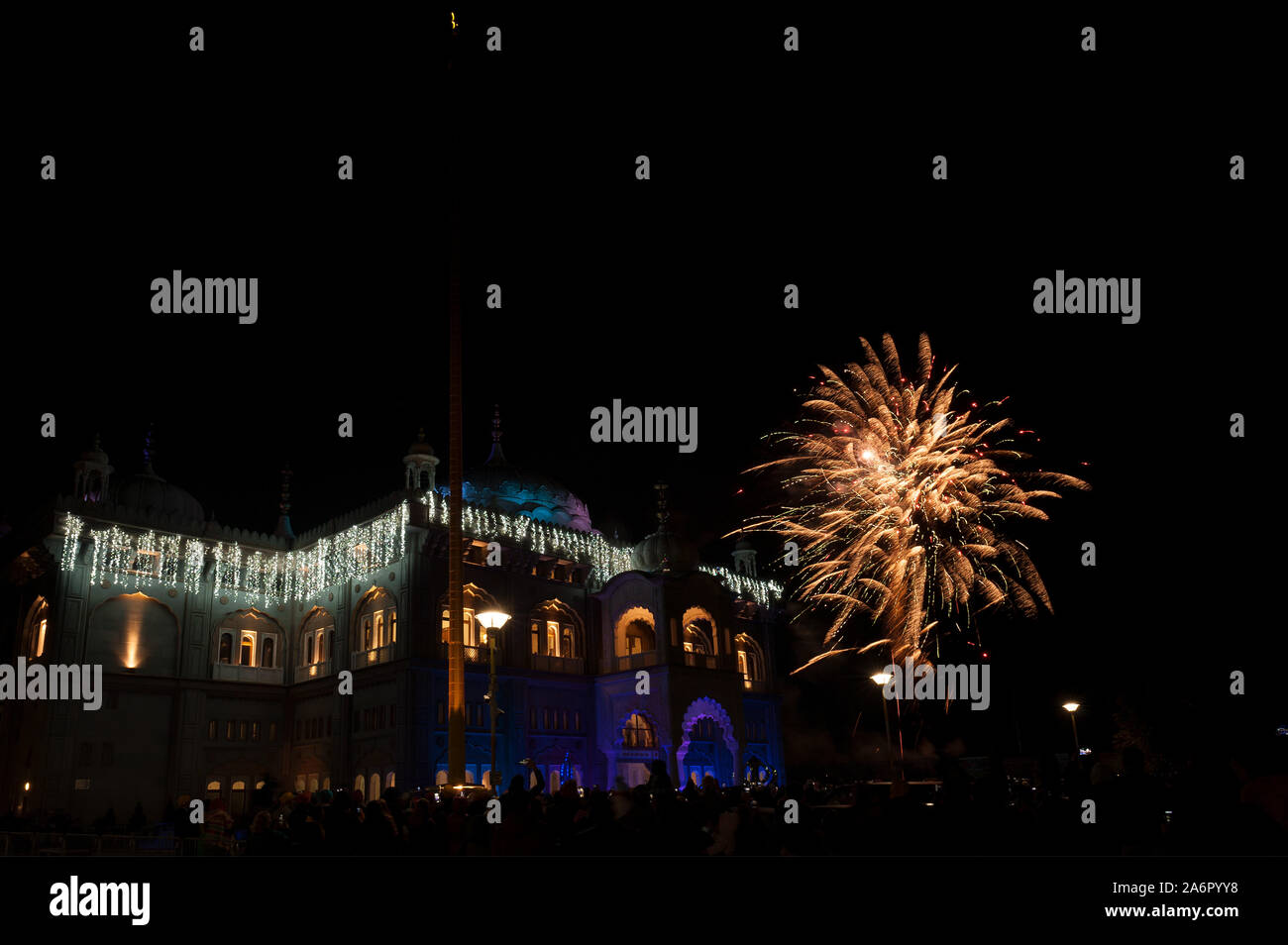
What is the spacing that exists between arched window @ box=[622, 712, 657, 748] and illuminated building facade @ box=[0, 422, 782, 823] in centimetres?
→ 8

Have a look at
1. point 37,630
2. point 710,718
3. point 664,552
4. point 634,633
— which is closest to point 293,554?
point 37,630

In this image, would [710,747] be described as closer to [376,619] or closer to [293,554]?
[376,619]

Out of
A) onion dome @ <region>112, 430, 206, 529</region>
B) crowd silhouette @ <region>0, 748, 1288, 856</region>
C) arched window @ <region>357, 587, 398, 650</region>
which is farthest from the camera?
onion dome @ <region>112, 430, 206, 529</region>

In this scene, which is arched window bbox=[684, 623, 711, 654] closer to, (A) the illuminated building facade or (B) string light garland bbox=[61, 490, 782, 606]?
(A) the illuminated building facade

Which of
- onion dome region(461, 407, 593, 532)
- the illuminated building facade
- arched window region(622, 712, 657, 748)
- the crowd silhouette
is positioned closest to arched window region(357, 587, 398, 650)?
the illuminated building facade

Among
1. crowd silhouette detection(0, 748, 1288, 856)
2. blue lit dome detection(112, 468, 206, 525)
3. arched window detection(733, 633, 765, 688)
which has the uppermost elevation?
blue lit dome detection(112, 468, 206, 525)

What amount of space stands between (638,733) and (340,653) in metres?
12.1

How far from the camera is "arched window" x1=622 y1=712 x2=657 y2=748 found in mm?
38188

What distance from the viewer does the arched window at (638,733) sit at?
125 feet

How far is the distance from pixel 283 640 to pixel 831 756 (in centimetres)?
2626

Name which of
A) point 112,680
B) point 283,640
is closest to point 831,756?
point 283,640

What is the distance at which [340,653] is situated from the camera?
36688 millimetres

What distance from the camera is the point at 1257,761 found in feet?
22.8
